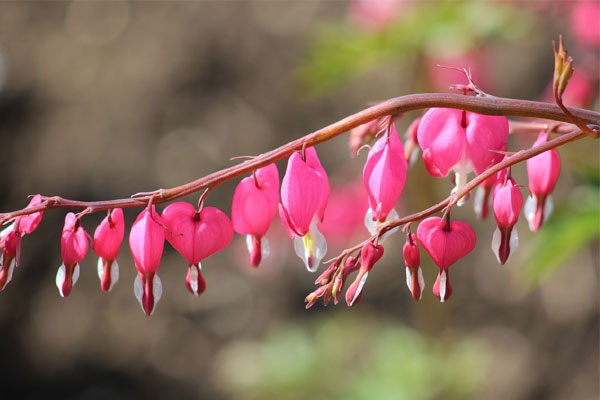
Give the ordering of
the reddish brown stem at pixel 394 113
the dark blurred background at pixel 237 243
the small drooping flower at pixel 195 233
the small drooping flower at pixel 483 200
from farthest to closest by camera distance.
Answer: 1. the dark blurred background at pixel 237 243
2. the small drooping flower at pixel 483 200
3. the small drooping flower at pixel 195 233
4. the reddish brown stem at pixel 394 113

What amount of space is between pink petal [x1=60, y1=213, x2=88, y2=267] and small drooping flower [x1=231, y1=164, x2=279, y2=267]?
170 millimetres

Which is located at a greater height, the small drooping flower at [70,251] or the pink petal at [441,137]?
the pink petal at [441,137]

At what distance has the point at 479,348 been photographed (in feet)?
9.77

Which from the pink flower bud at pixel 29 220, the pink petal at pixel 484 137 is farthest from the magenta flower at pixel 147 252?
the pink petal at pixel 484 137

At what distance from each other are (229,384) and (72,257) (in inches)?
105

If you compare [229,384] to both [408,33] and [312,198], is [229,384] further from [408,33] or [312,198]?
[312,198]

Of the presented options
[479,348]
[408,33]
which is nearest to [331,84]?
[408,33]

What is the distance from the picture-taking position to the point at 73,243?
2.56ft

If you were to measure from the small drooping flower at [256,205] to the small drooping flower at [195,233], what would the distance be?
0.7 inches

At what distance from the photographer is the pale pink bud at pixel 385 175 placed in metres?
0.77

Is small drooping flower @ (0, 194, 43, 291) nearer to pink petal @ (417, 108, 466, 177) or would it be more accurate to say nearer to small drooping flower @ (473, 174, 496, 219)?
pink petal @ (417, 108, 466, 177)

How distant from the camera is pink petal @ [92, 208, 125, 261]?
2.63ft

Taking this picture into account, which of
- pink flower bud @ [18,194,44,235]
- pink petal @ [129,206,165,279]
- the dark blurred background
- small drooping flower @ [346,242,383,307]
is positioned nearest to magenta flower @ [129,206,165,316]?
pink petal @ [129,206,165,279]

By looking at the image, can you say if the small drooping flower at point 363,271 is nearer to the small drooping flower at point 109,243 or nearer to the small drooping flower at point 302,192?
the small drooping flower at point 302,192
